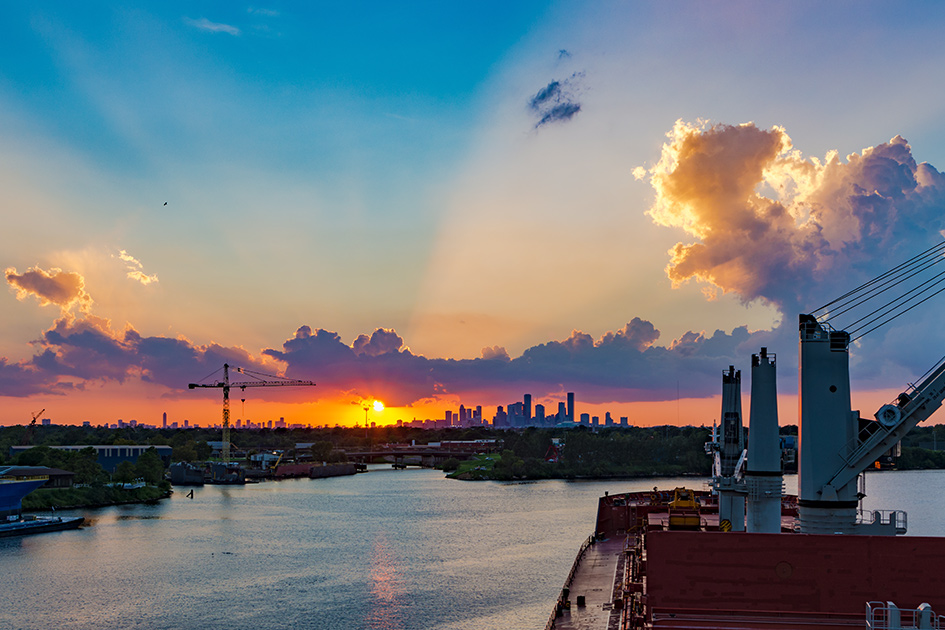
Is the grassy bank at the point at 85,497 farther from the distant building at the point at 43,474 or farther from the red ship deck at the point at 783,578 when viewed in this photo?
the red ship deck at the point at 783,578

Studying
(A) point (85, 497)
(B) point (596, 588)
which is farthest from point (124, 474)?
(B) point (596, 588)

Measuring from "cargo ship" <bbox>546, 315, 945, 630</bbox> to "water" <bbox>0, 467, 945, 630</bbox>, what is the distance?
18599 millimetres

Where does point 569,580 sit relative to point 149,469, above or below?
above

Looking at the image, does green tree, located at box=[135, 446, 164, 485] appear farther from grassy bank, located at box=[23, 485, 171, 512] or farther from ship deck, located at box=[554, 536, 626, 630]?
ship deck, located at box=[554, 536, 626, 630]

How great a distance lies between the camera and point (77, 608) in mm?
59938

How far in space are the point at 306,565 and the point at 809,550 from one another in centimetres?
6060

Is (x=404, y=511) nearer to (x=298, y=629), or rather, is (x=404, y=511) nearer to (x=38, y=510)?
(x=38, y=510)

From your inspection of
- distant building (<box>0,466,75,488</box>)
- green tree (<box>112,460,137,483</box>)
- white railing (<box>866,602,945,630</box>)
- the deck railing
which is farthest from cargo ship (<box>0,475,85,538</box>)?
white railing (<box>866,602,945,630</box>)

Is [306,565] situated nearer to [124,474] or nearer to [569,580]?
[569,580]

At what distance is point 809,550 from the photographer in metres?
27.7

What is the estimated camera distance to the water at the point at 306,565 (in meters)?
58.0

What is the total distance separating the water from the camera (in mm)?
57969

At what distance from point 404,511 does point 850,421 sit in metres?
102

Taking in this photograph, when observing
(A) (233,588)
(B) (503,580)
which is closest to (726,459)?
(B) (503,580)
